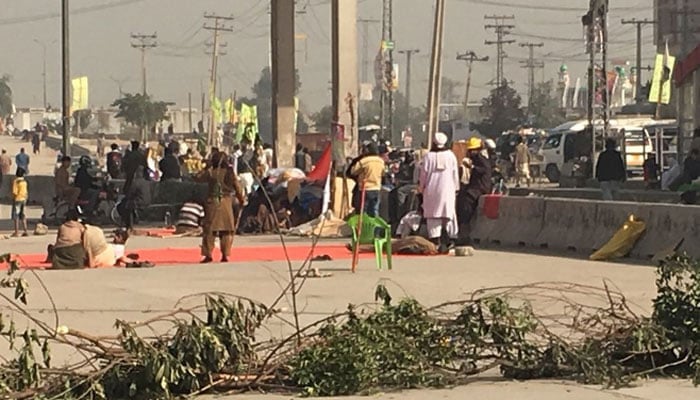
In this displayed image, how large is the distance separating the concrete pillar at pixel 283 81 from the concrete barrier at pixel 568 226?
52.7ft

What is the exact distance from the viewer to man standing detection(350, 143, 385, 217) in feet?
78.0

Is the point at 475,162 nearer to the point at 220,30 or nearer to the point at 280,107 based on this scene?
the point at 280,107

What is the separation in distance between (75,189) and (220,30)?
3228 inches

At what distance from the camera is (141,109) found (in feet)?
451

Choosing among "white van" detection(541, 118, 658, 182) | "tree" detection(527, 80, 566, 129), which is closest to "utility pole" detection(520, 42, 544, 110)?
"tree" detection(527, 80, 566, 129)

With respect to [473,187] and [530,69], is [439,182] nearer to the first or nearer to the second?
[473,187]

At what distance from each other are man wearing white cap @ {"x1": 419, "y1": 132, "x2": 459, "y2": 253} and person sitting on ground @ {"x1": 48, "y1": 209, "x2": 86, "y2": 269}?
520 cm

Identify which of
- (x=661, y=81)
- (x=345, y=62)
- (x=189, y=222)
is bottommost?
(x=189, y=222)

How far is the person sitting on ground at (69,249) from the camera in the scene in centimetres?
2036

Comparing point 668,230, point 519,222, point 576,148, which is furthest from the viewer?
point 576,148

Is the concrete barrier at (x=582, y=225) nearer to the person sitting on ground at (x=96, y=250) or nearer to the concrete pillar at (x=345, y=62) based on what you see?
the person sitting on ground at (x=96, y=250)

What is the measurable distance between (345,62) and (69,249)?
14708 mm

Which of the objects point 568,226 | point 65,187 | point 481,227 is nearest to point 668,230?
point 568,226

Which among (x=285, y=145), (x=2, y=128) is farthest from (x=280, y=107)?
(x=2, y=128)
